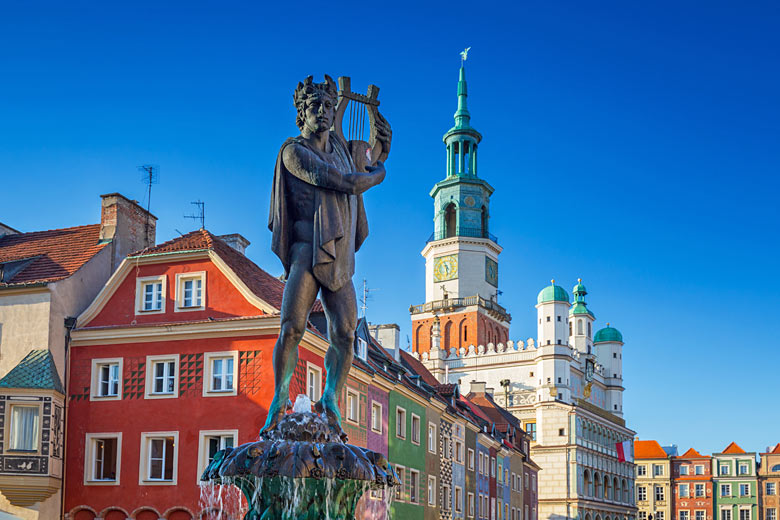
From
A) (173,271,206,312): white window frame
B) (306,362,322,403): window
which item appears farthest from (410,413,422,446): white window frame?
(173,271,206,312): white window frame

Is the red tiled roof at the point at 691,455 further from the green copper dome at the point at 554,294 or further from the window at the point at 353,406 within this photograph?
the window at the point at 353,406

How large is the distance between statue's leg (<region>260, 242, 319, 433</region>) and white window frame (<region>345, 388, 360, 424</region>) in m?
22.7

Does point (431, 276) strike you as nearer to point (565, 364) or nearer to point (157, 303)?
point (565, 364)

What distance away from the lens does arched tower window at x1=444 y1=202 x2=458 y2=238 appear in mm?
97688

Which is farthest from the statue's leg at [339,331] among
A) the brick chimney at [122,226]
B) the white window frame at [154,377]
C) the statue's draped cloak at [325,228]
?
the brick chimney at [122,226]

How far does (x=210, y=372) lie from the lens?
95.4 feet

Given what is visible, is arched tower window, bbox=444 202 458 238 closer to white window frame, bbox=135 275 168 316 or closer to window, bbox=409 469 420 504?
window, bbox=409 469 420 504

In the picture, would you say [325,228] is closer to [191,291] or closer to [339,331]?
[339,331]

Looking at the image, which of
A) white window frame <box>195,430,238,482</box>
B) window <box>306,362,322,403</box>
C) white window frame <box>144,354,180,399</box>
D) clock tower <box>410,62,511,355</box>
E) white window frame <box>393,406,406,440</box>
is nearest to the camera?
white window frame <box>195,430,238,482</box>

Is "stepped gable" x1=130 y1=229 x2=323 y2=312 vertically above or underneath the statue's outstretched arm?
above

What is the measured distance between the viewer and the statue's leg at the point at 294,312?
28.6 feet

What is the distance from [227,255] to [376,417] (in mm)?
8046

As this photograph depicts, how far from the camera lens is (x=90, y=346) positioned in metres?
30.2

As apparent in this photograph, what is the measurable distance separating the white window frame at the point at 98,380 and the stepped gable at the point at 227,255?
10.7ft
